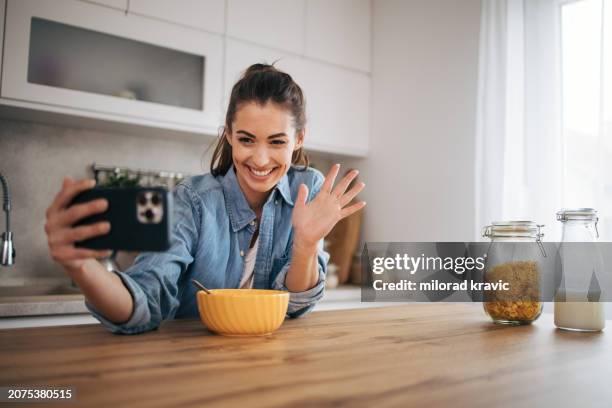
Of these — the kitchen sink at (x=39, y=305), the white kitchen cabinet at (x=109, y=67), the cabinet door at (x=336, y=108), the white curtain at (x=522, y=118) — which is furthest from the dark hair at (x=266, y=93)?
the cabinet door at (x=336, y=108)

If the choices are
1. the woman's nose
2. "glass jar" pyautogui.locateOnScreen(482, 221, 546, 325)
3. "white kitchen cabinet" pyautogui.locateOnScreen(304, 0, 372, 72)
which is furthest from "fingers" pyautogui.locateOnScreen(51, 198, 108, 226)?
"white kitchen cabinet" pyautogui.locateOnScreen(304, 0, 372, 72)

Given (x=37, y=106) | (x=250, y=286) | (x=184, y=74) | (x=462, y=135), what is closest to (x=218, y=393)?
(x=250, y=286)

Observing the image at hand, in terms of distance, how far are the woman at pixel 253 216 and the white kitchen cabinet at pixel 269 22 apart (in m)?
1.44

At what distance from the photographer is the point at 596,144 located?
2135 mm

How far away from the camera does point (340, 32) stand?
315 centimetres

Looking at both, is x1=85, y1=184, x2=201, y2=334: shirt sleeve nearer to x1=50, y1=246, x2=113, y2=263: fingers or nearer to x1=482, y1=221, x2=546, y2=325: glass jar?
x1=50, y1=246, x2=113, y2=263: fingers

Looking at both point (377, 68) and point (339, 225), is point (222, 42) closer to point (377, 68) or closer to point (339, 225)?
point (377, 68)

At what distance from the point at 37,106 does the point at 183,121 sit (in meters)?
0.63

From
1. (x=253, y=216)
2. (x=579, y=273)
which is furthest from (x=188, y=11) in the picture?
(x=579, y=273)

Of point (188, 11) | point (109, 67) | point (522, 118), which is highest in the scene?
point (188, 11)

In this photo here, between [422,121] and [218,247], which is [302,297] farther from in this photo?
[422,121]

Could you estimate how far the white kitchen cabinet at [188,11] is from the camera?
2395 mm

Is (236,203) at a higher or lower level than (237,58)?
lower

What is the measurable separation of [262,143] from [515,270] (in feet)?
2.06
